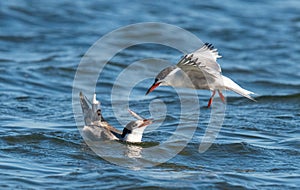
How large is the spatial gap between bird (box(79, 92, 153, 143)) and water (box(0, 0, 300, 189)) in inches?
9.7

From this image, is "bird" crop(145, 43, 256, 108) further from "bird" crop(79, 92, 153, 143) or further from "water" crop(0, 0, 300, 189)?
"water" crop(0, 0, 300, 189)

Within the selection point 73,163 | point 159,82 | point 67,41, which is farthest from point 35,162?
point 67,41

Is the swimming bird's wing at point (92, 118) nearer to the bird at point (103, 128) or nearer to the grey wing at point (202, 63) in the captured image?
the bird at point (103, 128)

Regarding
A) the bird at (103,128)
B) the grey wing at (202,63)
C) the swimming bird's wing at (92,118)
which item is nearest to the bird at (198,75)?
the grey wing at (202,63)

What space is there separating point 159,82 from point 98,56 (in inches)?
259

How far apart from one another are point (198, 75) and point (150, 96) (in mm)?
3349

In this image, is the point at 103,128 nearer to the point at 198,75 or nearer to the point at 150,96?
the point at 198,75

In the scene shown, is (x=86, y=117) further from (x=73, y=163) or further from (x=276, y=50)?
(x=276, y=50)

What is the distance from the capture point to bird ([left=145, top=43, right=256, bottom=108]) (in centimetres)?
914

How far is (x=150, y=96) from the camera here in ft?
41.7

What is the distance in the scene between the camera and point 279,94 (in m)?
13.0

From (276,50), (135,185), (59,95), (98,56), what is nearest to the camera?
(135,185)

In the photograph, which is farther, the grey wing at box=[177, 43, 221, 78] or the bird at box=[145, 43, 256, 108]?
the bird at box=[145, 43, 256, 108]

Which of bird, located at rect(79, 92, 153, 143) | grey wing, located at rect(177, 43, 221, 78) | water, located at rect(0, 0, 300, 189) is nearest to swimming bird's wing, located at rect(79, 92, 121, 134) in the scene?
bird, located at rect(79, 92, 153, 143)
